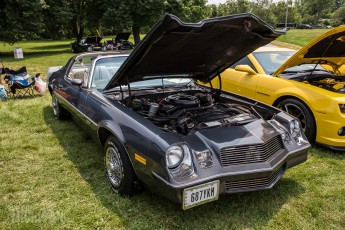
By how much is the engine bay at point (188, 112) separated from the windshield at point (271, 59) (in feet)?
5.71

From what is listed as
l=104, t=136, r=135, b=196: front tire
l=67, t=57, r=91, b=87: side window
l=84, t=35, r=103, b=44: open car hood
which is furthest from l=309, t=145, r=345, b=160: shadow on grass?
l=84, t=35, r=103, b=44: open car hood

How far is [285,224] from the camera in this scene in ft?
8.48

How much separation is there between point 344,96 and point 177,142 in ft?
9.13

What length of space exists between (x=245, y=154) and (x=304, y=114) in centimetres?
203

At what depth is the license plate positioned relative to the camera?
230cm

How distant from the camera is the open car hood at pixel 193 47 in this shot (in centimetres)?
259

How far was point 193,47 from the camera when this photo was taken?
3.19 metres

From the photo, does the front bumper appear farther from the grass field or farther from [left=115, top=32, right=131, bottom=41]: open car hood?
[left=115, top=32, right=131, bottom=41]: open car hood

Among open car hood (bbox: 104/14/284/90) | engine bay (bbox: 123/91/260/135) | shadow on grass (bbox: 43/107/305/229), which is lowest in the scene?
shadow on grass (bbox: 43/107/305/229)

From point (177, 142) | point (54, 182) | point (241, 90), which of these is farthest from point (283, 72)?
point (54, 182)

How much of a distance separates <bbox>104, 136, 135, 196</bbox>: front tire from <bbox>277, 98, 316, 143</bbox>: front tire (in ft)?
8.67

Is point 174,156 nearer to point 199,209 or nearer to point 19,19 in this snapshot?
point 199,209

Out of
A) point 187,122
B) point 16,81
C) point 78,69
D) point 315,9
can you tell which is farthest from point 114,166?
point 315,9

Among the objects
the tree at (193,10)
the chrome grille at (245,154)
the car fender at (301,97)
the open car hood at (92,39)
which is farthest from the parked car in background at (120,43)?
the chrome grille at (245,154)
